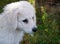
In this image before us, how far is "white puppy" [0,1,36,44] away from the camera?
4.86 m

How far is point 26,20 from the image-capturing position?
4898 mm

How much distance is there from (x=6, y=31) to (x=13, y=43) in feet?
1.00

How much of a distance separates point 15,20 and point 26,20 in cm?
19

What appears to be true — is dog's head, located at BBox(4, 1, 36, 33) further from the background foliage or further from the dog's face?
the background foliage

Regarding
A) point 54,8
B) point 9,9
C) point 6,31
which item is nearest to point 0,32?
point 6,31

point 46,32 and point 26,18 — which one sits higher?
point 26,18

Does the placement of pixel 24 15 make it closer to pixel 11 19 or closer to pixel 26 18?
pixel 26 18

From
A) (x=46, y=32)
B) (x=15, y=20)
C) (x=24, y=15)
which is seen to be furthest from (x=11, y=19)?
(x=46, y=32)

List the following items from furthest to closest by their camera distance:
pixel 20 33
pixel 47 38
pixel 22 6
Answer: pixel 47 38 < pixel 20 33 < pixel 22 6

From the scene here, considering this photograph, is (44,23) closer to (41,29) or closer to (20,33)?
(41,29)

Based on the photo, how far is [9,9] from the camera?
16.1 ft

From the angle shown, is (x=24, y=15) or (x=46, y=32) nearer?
(x=24, y=15)

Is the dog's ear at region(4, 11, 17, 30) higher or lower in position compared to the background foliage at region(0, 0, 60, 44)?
higher

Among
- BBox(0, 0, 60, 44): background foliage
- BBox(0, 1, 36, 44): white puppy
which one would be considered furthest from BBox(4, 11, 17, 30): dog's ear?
BBox(0, 0, 60, 44): background foliage
